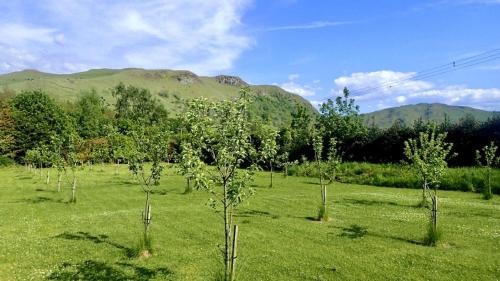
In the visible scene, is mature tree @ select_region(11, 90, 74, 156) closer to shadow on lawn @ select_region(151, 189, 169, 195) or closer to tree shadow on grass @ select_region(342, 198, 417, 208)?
shadow on lawn @ select_region(151, 189, 169, 195)

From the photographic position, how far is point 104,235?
25.4 meters

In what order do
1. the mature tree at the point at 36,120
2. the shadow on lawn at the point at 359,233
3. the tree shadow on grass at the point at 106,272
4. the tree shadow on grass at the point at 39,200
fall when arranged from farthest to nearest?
the mature tree at the point at 36,120, the tree shadow on grass at the point at 39,200, the shadow on lawn at the point at 359,233, the tree shadow on grass at the point at 106,272

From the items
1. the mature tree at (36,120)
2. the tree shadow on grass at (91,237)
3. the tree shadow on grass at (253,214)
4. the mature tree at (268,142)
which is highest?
the mature tree at (36,120)

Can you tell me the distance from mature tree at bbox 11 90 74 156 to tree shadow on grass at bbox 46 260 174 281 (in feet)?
288

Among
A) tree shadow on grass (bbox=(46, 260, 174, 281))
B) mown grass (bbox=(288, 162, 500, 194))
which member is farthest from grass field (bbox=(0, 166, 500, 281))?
mown grass (bbox=(288, 162, 500, 194))

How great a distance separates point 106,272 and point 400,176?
4661 centimetres

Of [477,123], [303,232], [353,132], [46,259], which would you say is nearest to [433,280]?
[303,232]

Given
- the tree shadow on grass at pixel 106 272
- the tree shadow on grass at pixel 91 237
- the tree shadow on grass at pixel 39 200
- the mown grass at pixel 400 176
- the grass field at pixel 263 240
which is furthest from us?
the mown grass at pixel 400 176

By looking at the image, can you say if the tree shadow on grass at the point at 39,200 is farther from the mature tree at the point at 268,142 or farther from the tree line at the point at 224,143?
the mature tree at the point at 268,142

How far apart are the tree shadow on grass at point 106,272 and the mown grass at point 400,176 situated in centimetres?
3157

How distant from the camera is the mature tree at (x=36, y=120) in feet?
334

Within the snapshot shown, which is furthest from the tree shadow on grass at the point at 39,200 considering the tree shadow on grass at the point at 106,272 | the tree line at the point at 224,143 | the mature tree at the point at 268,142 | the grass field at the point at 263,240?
Result: the mature tree at the point at 268,142

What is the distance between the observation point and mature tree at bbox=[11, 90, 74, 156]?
10181cm

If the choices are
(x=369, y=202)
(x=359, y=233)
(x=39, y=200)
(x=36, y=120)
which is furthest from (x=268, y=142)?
(x=36, y=120)
